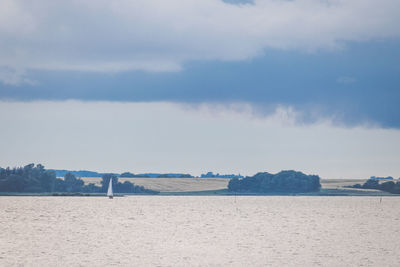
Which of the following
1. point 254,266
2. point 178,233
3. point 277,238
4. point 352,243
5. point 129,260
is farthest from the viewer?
point 178,233

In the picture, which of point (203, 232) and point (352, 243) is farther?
point (203, 232)

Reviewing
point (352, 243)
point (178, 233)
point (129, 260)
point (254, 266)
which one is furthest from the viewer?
point (178, 233)

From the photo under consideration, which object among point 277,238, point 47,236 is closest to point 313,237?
point 277,238

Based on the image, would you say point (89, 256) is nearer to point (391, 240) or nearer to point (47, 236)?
point (47, 236)

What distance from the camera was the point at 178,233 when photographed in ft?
298

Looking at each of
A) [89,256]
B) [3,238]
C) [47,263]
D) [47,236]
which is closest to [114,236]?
[47,236]

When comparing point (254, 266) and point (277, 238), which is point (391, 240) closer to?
point (277, 238)

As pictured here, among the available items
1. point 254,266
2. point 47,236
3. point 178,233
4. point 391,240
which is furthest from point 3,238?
point 391,240

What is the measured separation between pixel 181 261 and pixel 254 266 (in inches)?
238

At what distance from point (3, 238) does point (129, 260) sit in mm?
26680

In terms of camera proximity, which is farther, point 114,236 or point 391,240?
point 114,236

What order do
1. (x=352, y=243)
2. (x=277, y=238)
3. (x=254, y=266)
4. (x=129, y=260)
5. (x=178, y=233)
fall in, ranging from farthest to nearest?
(x=178, y=233), (x=277, y=238), (x=352, y=243), (x=129, y=260), (x=254, y=266)

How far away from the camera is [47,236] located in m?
82.8

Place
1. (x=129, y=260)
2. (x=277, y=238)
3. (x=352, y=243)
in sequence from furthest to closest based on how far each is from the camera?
(x=277, y=238) → (x=352, y=243) → (x=129, y=260)
